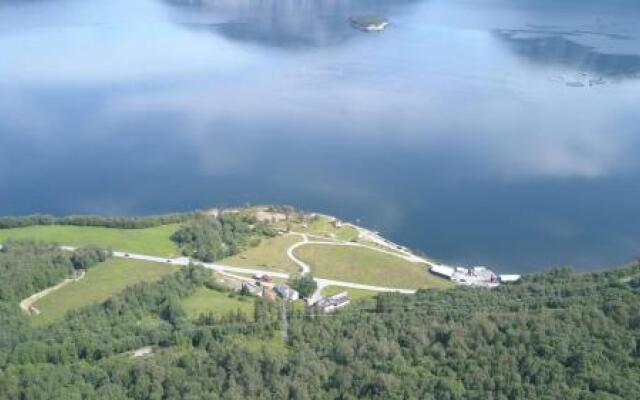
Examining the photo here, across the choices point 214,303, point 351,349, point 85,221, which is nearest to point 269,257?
point 214,303

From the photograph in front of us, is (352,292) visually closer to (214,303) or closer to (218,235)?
(214,303)

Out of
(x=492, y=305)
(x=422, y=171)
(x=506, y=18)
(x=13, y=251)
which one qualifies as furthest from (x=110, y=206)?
(x=506, y=18)

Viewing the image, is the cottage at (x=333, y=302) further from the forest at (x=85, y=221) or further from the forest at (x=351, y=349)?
the forest at (x=85, y=221)

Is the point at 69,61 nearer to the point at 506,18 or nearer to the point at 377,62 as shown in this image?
the point at 377,62

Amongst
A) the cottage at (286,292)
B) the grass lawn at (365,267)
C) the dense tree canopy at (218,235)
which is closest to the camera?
the cottage at (286,292)

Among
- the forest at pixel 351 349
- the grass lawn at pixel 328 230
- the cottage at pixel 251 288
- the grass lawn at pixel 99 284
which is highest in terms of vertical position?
the forest at pixel 351 349

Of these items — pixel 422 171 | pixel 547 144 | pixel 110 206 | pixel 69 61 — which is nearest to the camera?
pixel 110 206

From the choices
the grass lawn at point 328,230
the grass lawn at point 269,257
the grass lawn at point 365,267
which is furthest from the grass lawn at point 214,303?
the grass lawn at point 328,230
